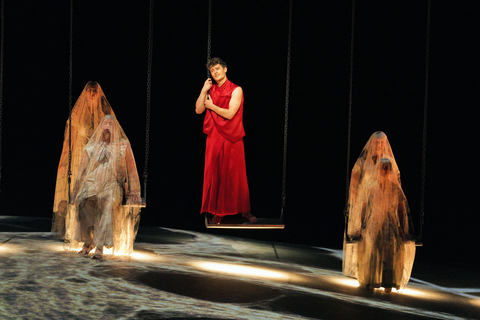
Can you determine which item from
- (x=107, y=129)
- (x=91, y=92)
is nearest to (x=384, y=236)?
(x=107, y=129)

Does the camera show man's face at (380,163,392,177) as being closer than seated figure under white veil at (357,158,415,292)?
No

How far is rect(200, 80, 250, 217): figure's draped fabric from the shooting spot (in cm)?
612

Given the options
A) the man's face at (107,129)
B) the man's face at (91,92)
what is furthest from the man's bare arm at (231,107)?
the man's face at (91,92)

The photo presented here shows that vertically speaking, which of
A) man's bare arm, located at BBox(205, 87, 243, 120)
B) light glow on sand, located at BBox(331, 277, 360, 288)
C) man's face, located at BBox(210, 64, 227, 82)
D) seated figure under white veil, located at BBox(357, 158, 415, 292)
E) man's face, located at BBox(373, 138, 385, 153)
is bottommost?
light glow on sand, located at BBox(331, 277, 360, 288)

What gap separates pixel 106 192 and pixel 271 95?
3261 millimetres

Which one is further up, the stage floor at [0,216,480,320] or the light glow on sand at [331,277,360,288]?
the stage floor at [0,216,480,320]

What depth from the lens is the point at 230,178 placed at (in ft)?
20.2

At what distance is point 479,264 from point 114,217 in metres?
4.81

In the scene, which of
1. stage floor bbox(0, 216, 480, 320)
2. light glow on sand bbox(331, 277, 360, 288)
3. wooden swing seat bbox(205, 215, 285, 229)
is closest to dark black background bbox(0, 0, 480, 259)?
stage floor bbox(0, 216, 480, 320)

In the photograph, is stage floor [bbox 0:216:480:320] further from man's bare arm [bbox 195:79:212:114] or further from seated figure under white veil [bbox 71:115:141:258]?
man's bare arm [bbox 195:79:212:114]

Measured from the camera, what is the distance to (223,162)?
6.14 m

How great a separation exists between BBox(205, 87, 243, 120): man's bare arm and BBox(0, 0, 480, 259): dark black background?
2.52 m

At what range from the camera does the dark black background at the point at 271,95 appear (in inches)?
326

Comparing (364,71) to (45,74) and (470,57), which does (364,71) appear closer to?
(470,57)
